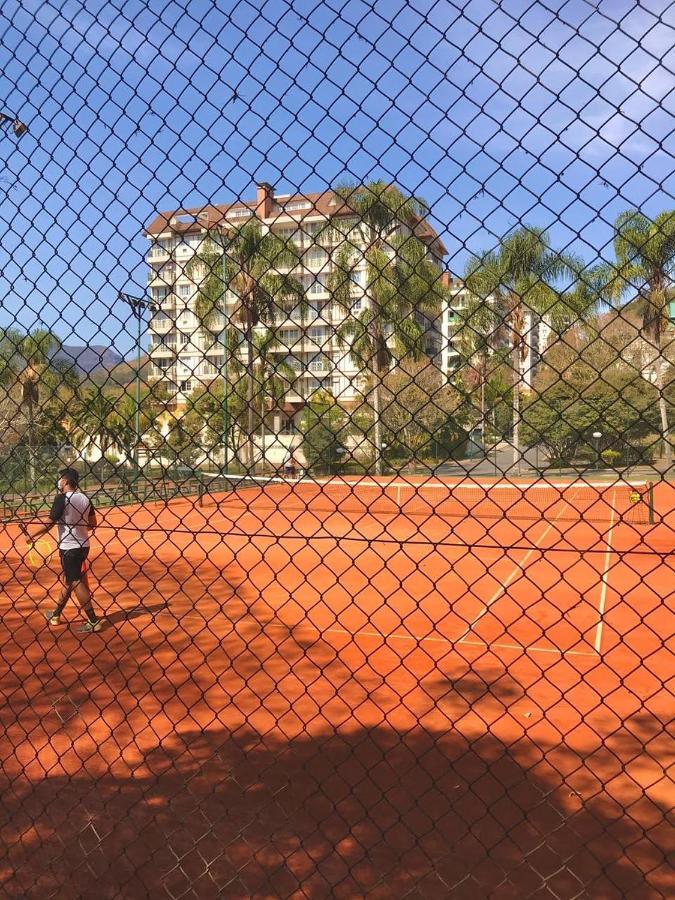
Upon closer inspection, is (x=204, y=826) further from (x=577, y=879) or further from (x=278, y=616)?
(x=278, y=616)

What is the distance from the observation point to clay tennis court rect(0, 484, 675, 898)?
12.2 feet

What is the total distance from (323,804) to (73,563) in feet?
16.5

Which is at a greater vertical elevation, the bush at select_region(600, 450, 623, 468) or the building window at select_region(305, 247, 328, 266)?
the building window at select_region(305, 247, 328, 266)

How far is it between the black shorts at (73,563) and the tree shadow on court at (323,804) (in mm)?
2247

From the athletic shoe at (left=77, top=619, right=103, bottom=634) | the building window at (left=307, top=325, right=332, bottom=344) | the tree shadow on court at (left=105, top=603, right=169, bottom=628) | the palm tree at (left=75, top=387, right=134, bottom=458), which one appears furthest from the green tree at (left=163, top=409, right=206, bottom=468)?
the tree shadow on court at (left=105, top=603, right=169, bottom=628)

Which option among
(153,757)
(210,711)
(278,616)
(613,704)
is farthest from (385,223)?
(278,616)

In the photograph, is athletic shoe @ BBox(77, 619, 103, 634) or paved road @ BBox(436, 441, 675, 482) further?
athletic shoe @ BBox(77, 619, 103, 634)

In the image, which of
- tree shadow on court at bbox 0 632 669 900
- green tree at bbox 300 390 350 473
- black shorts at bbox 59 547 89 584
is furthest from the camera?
black shorts at bbox 59 547 89 584

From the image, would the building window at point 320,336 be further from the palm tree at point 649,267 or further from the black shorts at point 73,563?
the black shorts at point 73,563

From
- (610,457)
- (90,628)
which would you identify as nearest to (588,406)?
(90,628)

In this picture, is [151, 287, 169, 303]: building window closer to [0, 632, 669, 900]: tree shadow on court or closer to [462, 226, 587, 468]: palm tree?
[462, 226, 587, 468]: palm tree

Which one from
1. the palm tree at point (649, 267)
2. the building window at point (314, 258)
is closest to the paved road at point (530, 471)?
the palm tree at point (649, 267)

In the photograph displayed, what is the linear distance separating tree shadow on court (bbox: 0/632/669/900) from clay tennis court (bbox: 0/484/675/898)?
0.05ft

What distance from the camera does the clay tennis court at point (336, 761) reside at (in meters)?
3.72
